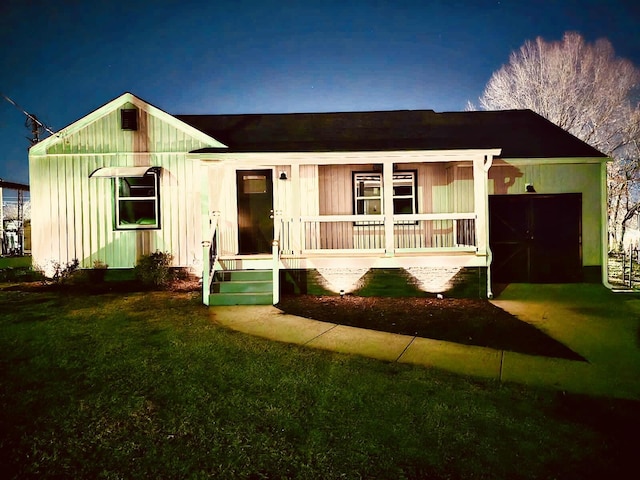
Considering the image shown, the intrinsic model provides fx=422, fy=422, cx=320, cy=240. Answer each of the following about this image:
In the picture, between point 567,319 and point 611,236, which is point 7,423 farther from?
point 611,236

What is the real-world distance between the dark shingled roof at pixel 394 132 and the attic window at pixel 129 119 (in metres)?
1.88

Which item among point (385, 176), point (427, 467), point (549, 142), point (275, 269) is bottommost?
point (427, 467)

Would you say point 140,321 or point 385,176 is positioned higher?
point 385,176

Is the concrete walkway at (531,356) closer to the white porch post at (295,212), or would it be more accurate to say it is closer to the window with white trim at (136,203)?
the white porch post at (295,212)

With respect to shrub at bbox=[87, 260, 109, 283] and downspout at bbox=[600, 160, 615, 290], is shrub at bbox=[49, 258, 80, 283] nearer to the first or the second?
shrub at bbox=[87, 260, 109, 283]

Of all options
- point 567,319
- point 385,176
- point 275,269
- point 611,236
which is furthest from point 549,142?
point 611,236

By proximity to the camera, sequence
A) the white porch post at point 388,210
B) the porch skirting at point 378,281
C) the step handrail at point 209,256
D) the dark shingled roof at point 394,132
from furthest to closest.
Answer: the dark shingled roof at point 394,132 < the porch skirting at point 378,281 < the white porch post at point 388,210 < the step handrail at point 209,256

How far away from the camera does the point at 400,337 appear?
611cm

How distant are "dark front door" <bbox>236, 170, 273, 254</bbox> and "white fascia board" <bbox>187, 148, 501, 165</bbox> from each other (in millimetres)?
1516

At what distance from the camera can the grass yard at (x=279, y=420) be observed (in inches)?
112

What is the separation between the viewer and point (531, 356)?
207 inches

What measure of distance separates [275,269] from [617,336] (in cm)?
592

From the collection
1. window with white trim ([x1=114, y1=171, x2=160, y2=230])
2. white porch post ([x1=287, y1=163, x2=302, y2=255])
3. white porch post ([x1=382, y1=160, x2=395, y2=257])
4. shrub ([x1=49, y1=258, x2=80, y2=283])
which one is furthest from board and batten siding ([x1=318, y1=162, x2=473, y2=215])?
shrub ([x1=49, y1=258, x2=80, y2=283])

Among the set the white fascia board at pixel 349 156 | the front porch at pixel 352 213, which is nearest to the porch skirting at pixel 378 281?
the front porch at pixel 352 213
